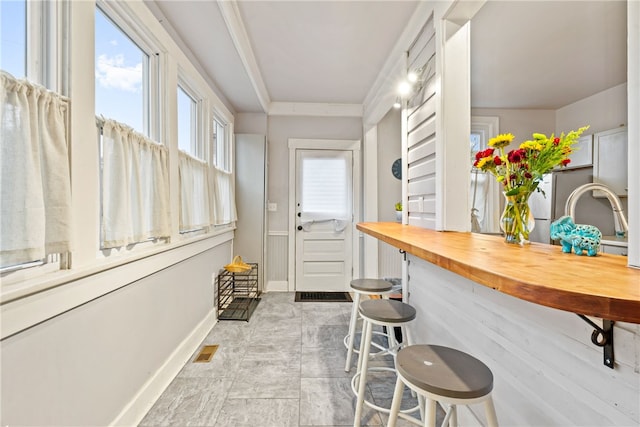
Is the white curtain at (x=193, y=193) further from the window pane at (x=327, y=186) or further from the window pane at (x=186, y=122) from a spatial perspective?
the window pane at (x=327, y=186)

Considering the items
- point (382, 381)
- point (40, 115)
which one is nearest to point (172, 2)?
point (40, 115)

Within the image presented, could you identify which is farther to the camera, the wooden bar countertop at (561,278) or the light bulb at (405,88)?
the light bulb at (405,88)

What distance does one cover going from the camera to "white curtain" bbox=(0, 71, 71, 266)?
0.90 m

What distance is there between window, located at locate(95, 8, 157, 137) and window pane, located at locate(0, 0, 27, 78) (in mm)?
337

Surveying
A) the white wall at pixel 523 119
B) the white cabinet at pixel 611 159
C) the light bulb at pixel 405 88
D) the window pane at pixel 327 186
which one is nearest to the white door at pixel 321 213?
the window pane at pixel 327 186

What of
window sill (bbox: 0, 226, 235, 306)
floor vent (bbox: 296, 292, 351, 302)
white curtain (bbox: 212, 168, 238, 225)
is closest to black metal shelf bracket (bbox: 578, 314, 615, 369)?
window sill (bbox: 0, 226, 235, 306)

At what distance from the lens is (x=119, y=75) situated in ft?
5.25

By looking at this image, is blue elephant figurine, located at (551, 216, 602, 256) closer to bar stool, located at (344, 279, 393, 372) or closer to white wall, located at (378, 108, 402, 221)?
bar stool, located at (344, 279, 393, 372)

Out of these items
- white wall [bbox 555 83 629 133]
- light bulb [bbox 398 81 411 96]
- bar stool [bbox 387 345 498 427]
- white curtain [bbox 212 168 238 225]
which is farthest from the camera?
white wall [bbox 555 83 629 133]

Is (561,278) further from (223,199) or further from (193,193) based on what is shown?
(223,199)

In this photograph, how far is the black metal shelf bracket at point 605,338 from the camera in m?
0.69

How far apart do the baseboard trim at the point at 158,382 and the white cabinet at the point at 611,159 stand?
424cm

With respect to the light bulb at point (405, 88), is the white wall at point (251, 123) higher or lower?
higher

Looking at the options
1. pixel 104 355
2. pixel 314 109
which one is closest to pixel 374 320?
pixel 104 355
